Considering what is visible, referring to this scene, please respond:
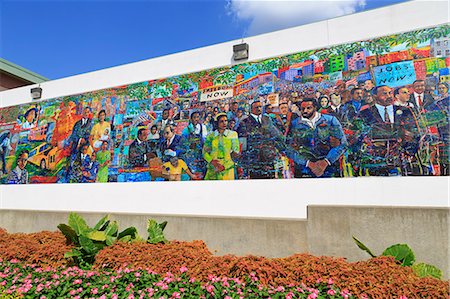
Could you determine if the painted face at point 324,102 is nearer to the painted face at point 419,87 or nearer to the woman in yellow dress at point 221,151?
the painted face at point 419,87

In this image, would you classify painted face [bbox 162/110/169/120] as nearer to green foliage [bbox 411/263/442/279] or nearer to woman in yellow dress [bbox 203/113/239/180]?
woman in yellow dress [bbox 203/113/239/180]

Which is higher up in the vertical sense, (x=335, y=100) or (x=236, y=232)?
(x=335, y=100)

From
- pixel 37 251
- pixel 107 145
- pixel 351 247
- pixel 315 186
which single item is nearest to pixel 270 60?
pixel 315 186

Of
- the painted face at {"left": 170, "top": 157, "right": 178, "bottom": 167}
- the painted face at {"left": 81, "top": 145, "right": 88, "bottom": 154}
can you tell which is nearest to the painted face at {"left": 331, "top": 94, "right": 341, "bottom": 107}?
the painted face at {"left": 170, "top": 157, "right": 178, "bottom": 167}

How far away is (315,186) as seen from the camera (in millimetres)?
6590

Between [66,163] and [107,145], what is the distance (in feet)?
4.76

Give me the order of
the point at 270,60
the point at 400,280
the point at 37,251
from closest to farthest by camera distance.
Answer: the point at 400,280 < the point at 37,251 < the point at 270,60

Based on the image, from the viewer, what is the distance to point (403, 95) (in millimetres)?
6293

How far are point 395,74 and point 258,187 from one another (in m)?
3.33

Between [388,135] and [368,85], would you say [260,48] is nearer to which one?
[368,85]

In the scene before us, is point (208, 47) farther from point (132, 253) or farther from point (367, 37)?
point (132, 253)

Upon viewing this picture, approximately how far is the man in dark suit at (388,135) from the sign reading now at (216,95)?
2827mm

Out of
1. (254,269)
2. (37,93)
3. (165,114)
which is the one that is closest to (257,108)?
(165,114)

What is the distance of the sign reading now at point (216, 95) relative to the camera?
7797 millimetres
